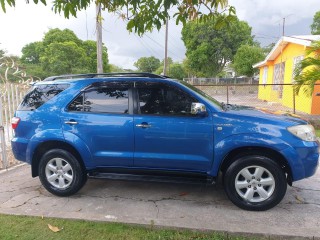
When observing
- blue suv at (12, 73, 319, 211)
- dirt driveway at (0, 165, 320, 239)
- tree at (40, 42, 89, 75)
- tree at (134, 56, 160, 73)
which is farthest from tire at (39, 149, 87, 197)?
tree at (134, 56, 160, 73)

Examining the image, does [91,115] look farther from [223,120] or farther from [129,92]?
[223,120]

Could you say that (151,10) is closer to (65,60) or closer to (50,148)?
(50,148)

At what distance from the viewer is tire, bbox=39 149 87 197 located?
4.19 m

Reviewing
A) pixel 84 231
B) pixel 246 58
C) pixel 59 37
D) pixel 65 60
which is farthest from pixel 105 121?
pixel 59 37

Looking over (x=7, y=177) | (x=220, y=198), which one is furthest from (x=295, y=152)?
(x=7, y=177)

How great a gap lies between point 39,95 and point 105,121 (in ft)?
4.04

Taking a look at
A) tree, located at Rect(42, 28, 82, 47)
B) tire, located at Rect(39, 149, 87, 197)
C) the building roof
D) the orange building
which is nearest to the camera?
tire, located at Rect(39, 149, 87, 197)

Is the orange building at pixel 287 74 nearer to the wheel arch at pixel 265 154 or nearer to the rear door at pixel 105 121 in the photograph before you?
the wheel arch at pixel 265 154

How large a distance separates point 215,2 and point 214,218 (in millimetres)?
2559

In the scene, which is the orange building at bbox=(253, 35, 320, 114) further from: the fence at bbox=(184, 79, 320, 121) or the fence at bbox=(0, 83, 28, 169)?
the fence at bbox=(0, 83, 28, 169)

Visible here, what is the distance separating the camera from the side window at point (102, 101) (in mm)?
4102

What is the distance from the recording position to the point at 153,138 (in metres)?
3.91

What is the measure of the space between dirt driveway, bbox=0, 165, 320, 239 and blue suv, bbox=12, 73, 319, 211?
26cm

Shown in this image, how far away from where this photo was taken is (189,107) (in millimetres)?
3914
